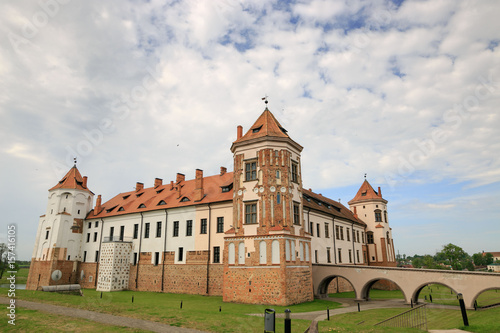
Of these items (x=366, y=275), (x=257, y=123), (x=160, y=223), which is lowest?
(x=366, y=275)

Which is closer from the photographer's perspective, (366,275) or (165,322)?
(165,322)

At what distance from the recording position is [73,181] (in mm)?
46812

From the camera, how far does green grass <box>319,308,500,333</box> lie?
13862mm

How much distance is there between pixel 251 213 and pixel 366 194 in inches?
1280

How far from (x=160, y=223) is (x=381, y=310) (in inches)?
1024

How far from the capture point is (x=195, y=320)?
47.7 ft

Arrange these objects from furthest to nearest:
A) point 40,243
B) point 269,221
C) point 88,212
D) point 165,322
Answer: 1. point 88,212
2. point 40,243
3. point 269,221
4. point 165,322

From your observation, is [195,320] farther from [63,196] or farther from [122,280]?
[63,196]

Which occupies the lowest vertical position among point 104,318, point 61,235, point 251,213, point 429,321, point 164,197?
point 429,321

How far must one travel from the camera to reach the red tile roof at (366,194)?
51.4 m

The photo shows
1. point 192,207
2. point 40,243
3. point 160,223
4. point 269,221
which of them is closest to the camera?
point 269,221

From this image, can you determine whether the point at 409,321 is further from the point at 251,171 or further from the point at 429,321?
the point at 251,171

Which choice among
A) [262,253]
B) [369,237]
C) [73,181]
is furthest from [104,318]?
Answer: [369,237]

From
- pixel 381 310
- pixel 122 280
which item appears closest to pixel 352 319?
pixel 381 310
